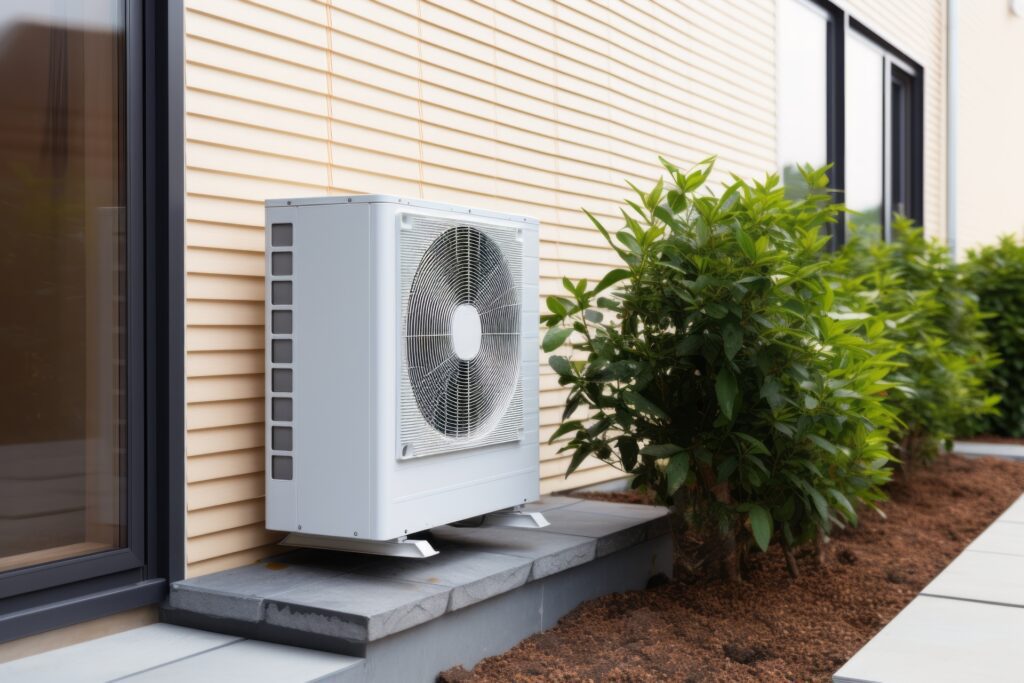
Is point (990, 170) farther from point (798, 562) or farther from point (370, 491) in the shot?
point (370, 491)

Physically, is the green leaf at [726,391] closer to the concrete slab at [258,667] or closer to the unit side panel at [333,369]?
the unit side panel at [333,369]

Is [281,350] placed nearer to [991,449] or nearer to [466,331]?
[466,331]

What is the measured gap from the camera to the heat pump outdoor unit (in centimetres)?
243

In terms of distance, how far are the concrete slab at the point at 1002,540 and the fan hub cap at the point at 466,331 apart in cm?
227

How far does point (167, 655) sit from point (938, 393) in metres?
4.39

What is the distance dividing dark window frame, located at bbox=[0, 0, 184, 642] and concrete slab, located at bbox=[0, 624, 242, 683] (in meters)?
0.11

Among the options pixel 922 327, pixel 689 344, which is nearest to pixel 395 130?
pixel 689 344

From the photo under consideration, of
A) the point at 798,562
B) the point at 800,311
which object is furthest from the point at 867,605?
the point at 800,311

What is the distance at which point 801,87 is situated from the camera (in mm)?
6750

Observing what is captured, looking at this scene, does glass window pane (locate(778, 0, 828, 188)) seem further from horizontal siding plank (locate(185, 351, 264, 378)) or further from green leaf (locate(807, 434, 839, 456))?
horizontal siding plank (locate(185, 351, 264, 378))

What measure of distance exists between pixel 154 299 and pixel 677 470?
1526mm

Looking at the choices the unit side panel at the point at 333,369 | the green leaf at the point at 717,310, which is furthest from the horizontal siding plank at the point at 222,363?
the green leaf at the point at 717,310

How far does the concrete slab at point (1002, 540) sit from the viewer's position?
3814mm

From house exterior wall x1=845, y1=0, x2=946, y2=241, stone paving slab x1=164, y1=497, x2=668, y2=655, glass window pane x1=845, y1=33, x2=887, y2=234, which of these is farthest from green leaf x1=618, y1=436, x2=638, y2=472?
house exterior wall x1=845, y1=0, x2=946, y2=241
